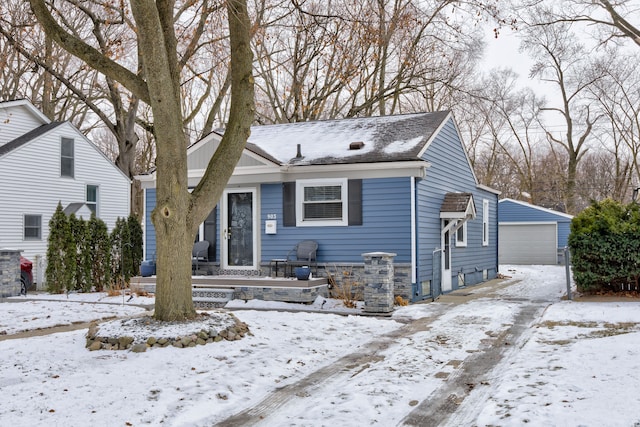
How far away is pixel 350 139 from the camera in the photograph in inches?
579

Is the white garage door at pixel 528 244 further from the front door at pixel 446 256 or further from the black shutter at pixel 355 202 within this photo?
the black shutter at pixel 355 202

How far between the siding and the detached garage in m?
18.2

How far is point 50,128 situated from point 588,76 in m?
29.4

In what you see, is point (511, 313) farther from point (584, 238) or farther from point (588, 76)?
point (588, 76)

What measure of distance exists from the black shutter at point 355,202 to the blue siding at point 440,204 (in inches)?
48.5

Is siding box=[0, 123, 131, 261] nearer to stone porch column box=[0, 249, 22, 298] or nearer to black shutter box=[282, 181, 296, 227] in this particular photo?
stone porch column box=[0, 249, 22, 298]

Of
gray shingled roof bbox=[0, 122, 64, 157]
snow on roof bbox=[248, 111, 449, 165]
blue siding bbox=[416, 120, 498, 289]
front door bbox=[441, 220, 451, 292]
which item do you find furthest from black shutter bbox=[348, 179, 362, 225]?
gray shingled roof bbox=[0, 122, 64, 157]

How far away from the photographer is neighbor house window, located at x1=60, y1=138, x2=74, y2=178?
2294 centimetres

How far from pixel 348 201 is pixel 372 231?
84 centimetres

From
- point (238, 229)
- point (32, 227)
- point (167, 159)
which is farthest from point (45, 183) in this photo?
point (167, 159)

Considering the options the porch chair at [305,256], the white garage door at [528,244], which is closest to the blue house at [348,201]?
the porch chair at [305,256]

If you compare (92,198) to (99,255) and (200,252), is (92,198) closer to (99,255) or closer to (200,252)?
(99,255)

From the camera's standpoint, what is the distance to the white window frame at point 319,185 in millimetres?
13375

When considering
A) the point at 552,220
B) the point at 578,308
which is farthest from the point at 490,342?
the point at 552,220
